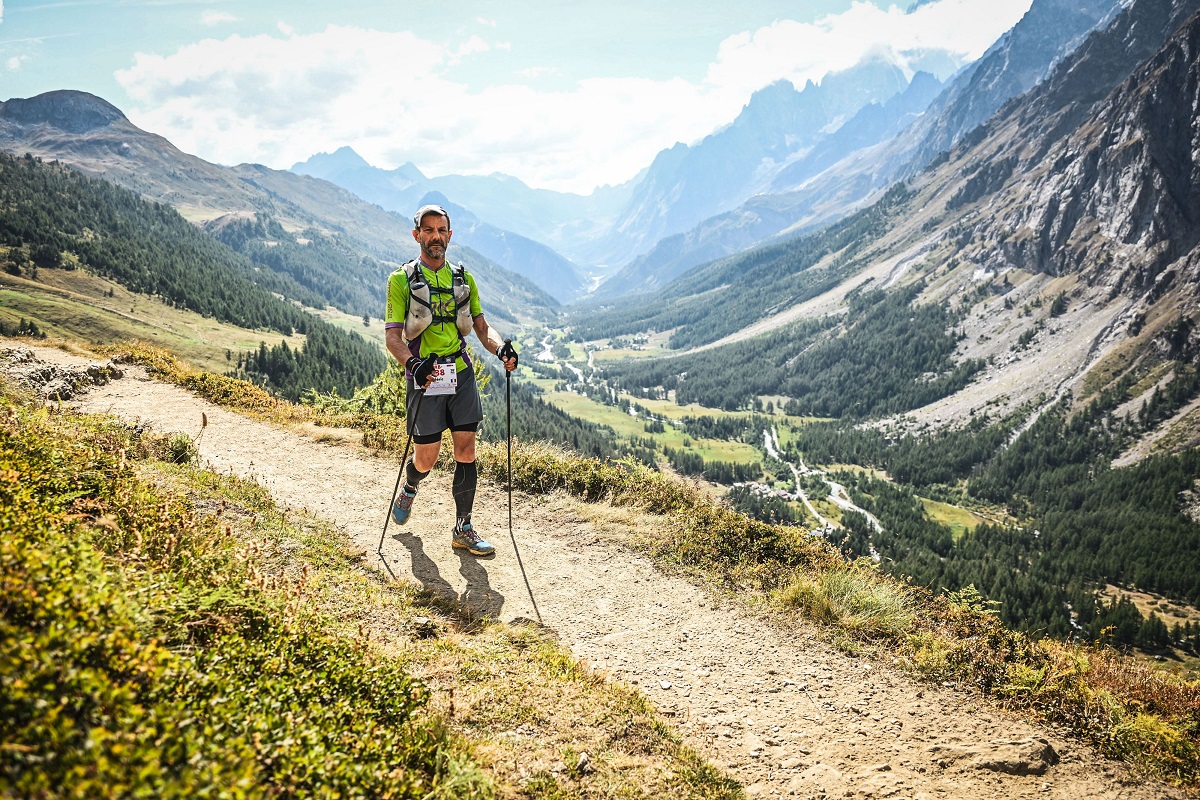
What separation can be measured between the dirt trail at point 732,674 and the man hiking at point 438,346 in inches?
53.9

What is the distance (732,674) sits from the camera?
668cm

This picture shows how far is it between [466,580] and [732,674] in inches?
165

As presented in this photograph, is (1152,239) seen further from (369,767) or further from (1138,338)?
(369,767)

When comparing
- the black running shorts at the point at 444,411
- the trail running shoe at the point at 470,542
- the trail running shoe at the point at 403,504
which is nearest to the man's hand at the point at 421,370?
the black running shorts at the point at 444,411

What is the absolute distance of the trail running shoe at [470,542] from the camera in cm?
935

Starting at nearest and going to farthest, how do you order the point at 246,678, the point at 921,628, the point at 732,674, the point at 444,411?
the point at 246,678 → the point at 732,674 → the point at 921,628 → the point at 444,411

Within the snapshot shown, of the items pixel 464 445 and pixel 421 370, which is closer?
pixel 421 370

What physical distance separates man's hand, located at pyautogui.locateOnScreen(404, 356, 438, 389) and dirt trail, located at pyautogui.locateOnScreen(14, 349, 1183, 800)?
9.70 feet

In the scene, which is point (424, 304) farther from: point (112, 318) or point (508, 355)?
point (112, 318)

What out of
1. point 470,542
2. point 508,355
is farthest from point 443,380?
point 470,542

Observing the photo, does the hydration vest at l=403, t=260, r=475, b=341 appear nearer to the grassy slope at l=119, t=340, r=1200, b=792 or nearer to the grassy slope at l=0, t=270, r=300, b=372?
the grassy slope at l=119, t=340, r=1200, b=792

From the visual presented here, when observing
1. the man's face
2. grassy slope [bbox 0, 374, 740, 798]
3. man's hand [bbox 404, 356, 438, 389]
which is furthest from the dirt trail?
the man's face

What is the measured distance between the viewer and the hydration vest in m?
8.21

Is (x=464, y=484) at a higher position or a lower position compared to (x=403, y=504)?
higher
